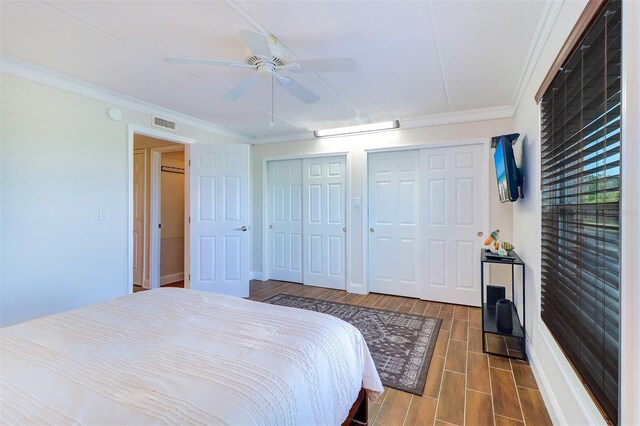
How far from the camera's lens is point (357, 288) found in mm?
4152

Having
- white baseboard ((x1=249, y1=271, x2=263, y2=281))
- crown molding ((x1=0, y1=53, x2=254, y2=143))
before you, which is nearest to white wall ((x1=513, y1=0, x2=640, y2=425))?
crown molding ((x1=0, y1=53, x2=254, y2=143))

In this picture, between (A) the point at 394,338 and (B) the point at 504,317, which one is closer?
(B) the point at 504,317

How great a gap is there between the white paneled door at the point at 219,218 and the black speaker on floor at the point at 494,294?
9.64 ft

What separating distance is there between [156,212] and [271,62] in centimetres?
350

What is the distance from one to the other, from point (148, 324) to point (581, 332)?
6.49 feet

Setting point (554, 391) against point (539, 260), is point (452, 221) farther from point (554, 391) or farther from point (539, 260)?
point (554, 391)

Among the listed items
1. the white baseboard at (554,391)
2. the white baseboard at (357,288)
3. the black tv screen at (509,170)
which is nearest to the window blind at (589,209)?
the white baseboard at (554,391)

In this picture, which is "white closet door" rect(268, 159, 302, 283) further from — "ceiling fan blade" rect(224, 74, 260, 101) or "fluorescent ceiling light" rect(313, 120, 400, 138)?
"ceiling fan blade" rect(224, 74, 260, 101)

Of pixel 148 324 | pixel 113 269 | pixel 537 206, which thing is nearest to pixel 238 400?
pixel 148 324

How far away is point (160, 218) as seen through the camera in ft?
14.9

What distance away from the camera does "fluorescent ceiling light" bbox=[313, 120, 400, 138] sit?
378 cm

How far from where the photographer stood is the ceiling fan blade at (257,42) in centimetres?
153

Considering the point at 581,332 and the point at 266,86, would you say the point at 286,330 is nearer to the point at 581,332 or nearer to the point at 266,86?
the point at 581,332

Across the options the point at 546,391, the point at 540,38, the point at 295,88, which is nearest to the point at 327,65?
the point at 295,88
